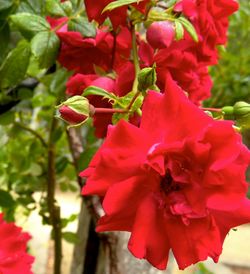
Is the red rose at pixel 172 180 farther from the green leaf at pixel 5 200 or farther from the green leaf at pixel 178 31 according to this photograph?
the green leaf at pixel 5 200

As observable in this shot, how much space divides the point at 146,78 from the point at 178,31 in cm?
11

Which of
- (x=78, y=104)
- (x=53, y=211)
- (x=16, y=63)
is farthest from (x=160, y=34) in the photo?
(x=53, y=211)

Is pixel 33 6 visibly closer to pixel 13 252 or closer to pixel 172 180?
pixel 13 252

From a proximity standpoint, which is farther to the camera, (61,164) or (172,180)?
(61,164)

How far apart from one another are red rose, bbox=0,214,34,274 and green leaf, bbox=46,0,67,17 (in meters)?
0.23

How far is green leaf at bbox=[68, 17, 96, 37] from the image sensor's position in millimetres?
602

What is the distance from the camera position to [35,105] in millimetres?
1088

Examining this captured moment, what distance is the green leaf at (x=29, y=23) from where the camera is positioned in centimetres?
63

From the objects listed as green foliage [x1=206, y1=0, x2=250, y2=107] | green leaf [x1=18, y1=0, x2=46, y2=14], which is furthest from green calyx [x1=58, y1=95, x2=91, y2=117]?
green foliage [x1=206, y1=0, x2=250, y2=107]

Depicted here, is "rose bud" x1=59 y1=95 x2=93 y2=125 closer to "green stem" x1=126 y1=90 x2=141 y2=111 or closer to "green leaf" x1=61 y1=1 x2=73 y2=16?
"green stem" x1=126 y1=90 x2=141 y2=111

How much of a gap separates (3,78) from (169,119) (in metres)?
0.37

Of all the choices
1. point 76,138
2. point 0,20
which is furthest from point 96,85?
point 76,138

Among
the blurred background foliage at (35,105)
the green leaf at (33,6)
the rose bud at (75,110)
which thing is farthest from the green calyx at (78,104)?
the green leaf at (33,6)

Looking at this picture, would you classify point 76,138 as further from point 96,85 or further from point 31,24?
point 96,85
